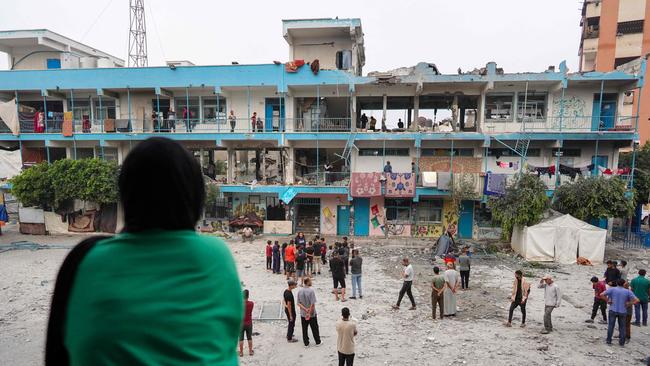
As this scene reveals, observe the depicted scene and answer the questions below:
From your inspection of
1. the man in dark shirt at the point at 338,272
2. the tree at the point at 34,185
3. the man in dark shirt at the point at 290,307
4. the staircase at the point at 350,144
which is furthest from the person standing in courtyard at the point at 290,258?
the tree at the point at 34,185

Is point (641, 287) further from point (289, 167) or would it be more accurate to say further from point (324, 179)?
point (289, 167)

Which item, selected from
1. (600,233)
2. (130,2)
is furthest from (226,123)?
(130,2)

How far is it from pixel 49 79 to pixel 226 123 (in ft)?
38.4

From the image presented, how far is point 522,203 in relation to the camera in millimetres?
16625

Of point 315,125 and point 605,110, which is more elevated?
point 605,110

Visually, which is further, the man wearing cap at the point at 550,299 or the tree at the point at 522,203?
the tree at the point at 522,203

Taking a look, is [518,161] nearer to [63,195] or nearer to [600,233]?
[600,233]

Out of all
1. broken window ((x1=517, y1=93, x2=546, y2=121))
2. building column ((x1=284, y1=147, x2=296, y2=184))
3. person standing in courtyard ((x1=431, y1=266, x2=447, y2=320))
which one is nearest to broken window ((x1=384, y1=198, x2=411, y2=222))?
building column ((x1=284, y1=147, x2=296, y2=184))

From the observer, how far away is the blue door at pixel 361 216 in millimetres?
22844

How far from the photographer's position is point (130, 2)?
37.5 metres

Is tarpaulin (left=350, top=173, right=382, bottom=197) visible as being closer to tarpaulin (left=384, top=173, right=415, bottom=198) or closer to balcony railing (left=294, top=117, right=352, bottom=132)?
tarpaulin (left=384, top=173, right=415, bottom=198)

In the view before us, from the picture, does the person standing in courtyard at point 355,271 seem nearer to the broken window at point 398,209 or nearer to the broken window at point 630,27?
the broken window at point 398,209

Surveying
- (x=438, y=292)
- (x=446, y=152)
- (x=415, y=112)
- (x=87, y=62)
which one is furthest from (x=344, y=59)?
(x=87, y=62)

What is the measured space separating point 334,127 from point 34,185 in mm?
17829
